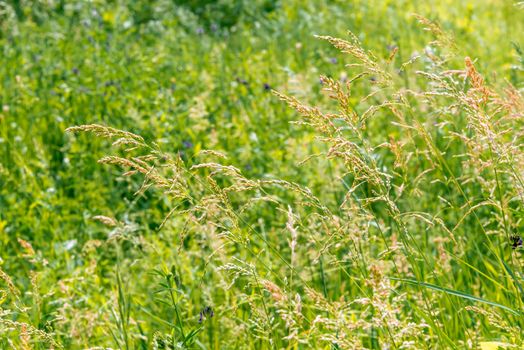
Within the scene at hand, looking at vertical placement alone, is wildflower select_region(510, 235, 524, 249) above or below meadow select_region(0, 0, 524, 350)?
above

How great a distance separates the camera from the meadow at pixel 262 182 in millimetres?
1921

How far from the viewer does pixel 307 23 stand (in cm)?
700

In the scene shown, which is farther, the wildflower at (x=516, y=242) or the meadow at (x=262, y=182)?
the wildflower at (x=516, y=242)

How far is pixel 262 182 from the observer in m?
1.89

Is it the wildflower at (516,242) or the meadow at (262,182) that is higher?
the wildflower at (516,242)

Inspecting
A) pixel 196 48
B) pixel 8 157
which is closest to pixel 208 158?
pixel 8 157

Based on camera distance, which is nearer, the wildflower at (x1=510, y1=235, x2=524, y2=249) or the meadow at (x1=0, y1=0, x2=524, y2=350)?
the meadow at (x1=0, y1=0, x2=524, y2=350)

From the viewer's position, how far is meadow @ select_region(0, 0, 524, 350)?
6.30ft

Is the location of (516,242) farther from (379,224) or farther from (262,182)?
(262,182)

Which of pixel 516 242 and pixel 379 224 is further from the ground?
pixel 516 242

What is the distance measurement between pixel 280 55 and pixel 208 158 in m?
2.32

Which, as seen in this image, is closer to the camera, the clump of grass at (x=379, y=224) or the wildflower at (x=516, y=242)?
the clump of grass at (x=379, y=224)

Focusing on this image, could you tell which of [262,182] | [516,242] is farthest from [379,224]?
[262,182]

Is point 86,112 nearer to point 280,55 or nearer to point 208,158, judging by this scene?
point 208,158
